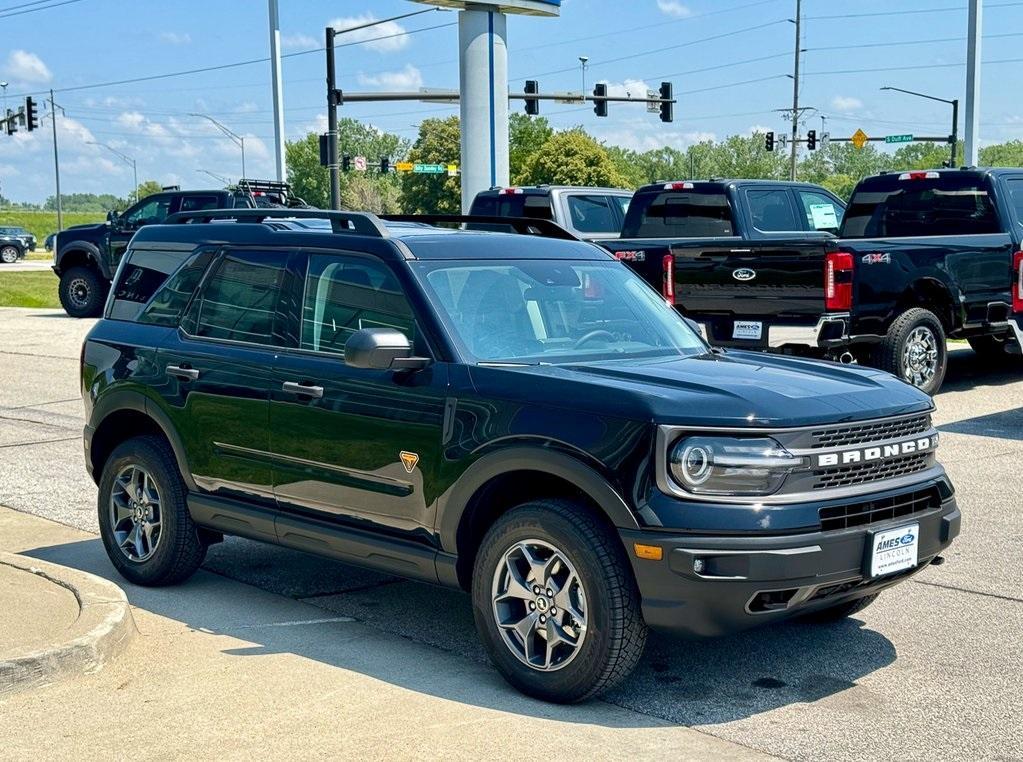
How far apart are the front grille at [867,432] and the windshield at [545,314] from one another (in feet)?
3.66

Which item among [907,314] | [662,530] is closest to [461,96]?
[907,314]

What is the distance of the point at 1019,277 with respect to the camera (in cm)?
1298

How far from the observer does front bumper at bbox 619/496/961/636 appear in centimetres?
466

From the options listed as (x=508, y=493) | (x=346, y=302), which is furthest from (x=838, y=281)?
(x=508, y=493)

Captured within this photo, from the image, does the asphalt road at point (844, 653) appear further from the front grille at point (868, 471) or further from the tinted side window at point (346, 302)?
the tinted side window at point (346, 302)

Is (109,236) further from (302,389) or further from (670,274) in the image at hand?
(302,389)

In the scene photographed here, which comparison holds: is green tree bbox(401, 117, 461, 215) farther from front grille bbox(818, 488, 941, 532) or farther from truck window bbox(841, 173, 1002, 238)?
front grille bbox(818, 488, 941, 532)

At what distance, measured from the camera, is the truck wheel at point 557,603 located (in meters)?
4.82

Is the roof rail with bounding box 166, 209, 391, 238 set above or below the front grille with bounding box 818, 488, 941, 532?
above

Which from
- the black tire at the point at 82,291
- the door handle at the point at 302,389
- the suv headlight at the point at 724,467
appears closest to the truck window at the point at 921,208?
the door handle at the point at 302,389

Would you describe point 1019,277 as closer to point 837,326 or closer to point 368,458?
point 837,326

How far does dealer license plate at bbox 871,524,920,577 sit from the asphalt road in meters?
0.51

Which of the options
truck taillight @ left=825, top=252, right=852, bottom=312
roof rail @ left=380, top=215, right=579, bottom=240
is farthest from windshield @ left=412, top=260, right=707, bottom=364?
Answer: truck taillight @ left=825, top=252, right=852, bottom=312

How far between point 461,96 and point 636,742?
28121mm
